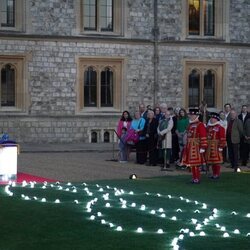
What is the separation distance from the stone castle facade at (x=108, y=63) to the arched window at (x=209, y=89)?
4 centimetres

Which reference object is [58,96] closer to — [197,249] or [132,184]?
[132,184]

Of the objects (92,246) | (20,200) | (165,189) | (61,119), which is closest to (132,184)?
(165,189)

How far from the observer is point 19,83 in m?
30.1

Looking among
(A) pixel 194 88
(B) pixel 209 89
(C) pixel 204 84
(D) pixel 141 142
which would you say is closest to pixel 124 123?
(D) pixel 141 142

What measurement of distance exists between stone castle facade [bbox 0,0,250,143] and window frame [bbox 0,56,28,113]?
4cm

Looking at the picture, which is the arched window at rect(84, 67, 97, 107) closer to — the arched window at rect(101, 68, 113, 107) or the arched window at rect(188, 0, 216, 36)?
the arched window at rect(101, 68, 113, 107)

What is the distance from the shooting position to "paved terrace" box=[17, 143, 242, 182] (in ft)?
61.0

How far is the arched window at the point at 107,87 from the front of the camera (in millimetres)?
31922

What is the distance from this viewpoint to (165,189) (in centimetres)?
1568

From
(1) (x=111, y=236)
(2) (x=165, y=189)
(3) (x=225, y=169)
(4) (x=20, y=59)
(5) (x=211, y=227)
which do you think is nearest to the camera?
(1) (x=111, y=236)

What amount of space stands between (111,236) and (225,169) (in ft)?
35.6

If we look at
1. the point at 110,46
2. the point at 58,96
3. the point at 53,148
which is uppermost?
the point at 110,46

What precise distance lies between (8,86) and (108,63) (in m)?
4.31

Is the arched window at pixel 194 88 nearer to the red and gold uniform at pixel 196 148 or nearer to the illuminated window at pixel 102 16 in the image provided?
the illuminated window at pixel 102 16
